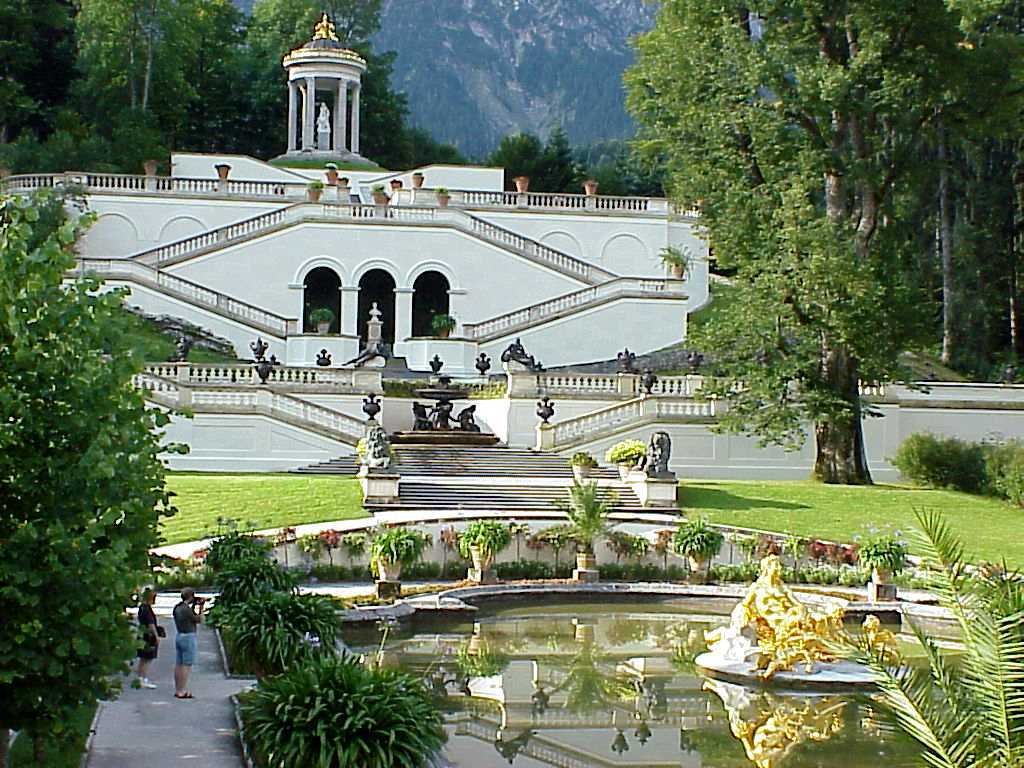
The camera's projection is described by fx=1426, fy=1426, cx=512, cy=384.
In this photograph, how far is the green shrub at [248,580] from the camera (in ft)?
61.4

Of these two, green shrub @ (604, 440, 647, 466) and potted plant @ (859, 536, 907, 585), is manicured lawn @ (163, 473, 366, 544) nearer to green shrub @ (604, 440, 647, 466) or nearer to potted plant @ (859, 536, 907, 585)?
green shrub @ (604, 440, 647, 466)

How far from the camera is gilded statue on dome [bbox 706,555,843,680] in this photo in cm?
1656

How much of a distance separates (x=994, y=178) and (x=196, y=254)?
28.8 metres

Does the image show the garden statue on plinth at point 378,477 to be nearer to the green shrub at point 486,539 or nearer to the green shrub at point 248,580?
the green shrub at point 486,539

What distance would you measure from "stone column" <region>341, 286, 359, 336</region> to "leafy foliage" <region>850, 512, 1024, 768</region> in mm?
41430

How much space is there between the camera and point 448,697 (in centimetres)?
1584

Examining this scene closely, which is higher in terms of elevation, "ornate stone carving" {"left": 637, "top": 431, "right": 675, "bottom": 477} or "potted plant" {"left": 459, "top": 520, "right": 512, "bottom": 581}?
"ornate stone carving" {"left": 637, "top": 431, "right": 675, "bottom": 477}

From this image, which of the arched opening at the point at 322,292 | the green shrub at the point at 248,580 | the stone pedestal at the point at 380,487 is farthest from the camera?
the arched opening at the point at 322,292

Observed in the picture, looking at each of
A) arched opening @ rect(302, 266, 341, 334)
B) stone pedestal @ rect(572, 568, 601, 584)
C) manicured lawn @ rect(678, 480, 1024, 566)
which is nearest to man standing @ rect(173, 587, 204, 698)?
stone pedestal @ rect(572, 568, 601, 584)

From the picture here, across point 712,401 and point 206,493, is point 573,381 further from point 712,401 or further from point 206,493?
point 206,493

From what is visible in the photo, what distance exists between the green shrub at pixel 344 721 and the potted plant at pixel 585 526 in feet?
41.0

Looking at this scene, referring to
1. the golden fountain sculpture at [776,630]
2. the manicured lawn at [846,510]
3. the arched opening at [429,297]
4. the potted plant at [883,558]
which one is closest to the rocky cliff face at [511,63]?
the arched opening at [429,297]

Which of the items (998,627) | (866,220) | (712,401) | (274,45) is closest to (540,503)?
(712,401)

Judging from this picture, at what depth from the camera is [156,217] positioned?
52406 millimetres
